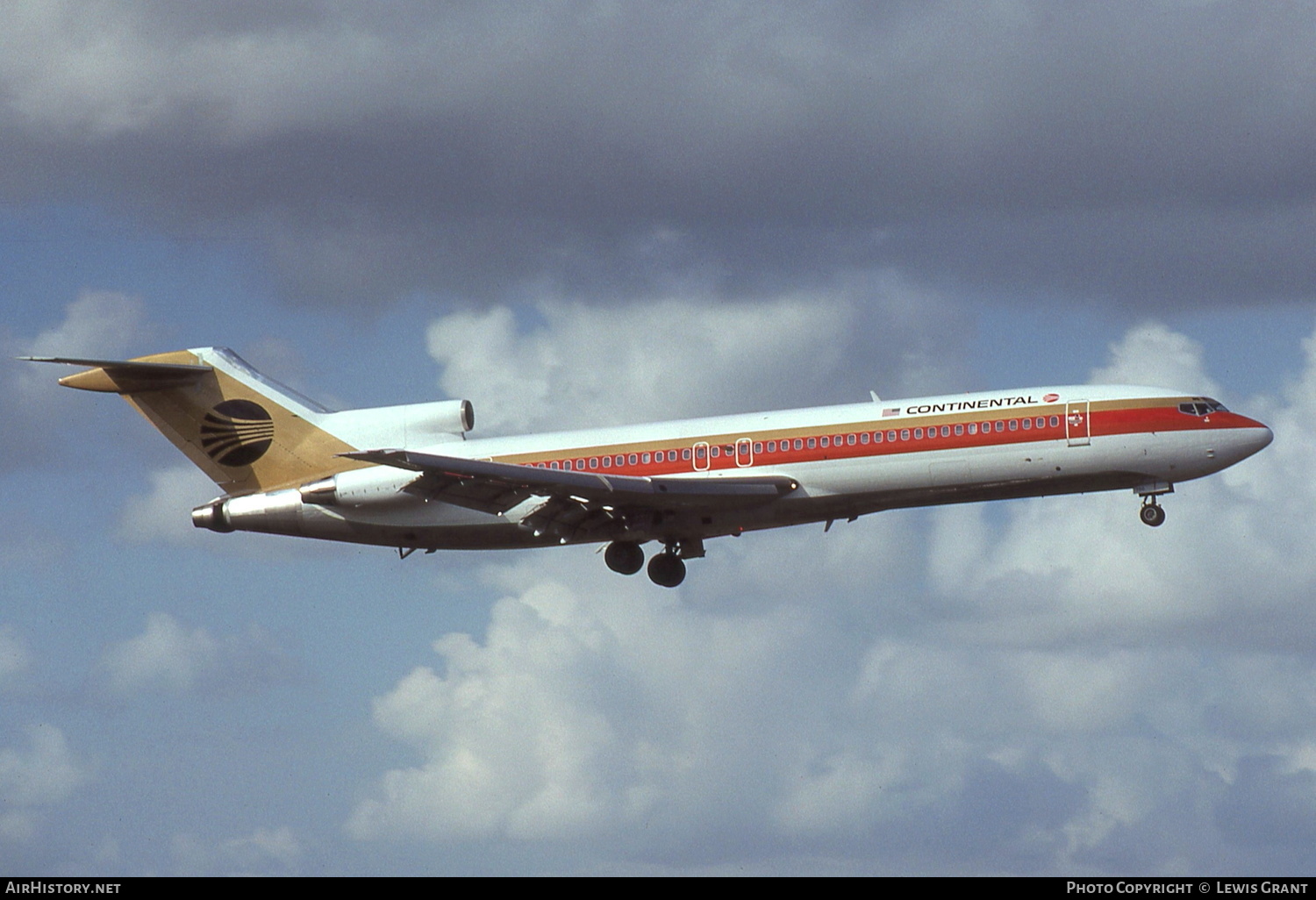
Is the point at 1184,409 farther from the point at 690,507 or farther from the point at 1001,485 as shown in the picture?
the point at 690,507

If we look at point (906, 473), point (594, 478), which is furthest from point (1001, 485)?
point (594, 478)

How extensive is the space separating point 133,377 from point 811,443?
1945cm

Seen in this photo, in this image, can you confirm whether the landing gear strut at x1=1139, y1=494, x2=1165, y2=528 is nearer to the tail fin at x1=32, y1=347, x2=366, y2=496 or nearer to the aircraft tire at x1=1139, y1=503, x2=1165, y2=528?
the aircraft tire at x1=1139, y1=503, x2=1165, y2=528

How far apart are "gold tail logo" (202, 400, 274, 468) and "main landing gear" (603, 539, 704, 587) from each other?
10407 millimetres

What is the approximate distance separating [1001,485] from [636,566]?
407 inches

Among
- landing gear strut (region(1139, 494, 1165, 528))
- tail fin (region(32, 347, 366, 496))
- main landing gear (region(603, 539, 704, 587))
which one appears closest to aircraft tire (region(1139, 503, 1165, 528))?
landing gear strut (region(1139, 494, 1165, 528))

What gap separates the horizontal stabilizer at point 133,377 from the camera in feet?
163

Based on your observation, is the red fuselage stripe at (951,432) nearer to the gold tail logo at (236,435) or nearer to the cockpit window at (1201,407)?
the cockpit window at (1201,407)

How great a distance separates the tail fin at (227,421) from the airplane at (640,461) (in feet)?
0.15

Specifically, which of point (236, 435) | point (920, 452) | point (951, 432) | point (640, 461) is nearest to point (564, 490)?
point (640, 461)

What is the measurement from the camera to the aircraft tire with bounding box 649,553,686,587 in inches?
2002

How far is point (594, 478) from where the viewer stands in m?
43.6

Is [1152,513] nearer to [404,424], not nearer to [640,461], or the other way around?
[640,461]
